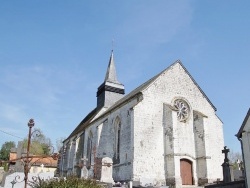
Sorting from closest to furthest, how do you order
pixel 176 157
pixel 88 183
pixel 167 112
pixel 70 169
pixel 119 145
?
pixel 88 183
pixel 176 157
pixel 167 112
pixel 119 145
pixel 70 169

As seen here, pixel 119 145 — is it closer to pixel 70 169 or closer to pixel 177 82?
pixel 177 82

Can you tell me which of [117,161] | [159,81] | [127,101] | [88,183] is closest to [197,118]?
[159,81]

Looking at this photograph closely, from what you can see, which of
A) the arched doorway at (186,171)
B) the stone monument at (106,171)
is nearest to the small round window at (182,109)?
the arched doorway at (186,171)

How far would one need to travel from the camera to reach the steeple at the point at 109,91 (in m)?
32.1

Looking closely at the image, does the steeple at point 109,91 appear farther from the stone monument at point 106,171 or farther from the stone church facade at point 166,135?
the stone monument at point 106,171

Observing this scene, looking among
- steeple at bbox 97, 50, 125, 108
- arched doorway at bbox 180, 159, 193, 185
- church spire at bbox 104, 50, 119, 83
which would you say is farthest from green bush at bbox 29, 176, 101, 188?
church spire at bbox 104, 50, 119, 83

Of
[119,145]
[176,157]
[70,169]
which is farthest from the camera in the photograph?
[70,169]

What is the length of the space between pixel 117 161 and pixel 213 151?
7441mm

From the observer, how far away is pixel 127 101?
72.1ft

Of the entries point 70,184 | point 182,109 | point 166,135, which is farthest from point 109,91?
point 70,184

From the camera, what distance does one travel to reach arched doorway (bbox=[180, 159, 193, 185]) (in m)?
19.9

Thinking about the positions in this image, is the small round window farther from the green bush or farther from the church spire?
the green bush

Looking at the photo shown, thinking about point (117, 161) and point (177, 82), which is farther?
point (177, 82)

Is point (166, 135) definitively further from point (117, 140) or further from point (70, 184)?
point (70, 184)
